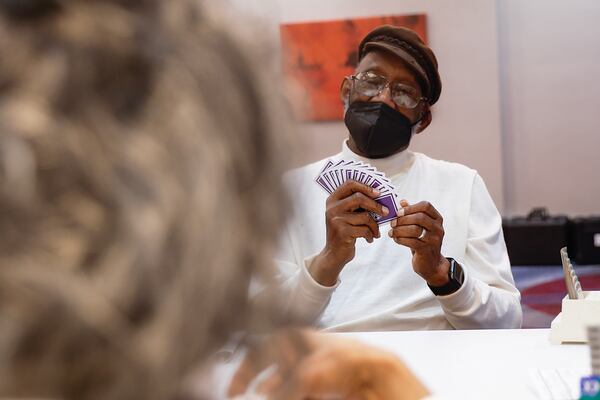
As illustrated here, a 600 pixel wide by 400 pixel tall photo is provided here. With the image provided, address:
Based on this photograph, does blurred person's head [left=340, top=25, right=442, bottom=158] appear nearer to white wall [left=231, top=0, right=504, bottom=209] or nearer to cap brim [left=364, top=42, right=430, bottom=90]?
cap brim [left=364, top=42, right=430, bottom=90]

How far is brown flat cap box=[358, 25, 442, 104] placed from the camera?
2373 mm

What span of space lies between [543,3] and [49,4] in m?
6.88

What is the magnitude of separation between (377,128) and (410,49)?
29cm

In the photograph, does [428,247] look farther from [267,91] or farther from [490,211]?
[267,91]

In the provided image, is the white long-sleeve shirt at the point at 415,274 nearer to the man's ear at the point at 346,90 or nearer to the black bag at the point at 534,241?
the man's ear at the point at 346,90

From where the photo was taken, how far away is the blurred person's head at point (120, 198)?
0.36 metres

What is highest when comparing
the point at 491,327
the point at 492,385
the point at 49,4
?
the point at 49,4

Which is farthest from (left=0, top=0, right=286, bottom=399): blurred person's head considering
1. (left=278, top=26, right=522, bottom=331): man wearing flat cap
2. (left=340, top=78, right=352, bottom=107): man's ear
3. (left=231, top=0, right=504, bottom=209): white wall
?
(left=231, top=0, right=504, bottom=209): white wall

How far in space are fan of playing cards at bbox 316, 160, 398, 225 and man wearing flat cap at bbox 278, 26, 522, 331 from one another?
0.02 meters

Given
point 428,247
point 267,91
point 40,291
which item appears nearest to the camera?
point 40,291

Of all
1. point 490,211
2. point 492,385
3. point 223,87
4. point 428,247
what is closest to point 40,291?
point 223,87

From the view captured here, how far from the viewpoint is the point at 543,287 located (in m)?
5.44

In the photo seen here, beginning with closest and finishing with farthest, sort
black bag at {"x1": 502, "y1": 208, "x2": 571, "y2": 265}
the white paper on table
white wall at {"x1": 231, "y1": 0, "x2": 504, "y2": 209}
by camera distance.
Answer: the white paper on table
black bag at {"x1": 502, "y1": 208, "x2": 571, "y2": 265}
white wall at {"x1": 231, "y1": 0, "x2": 504, "y2": 209}

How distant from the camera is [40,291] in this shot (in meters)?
0.35
